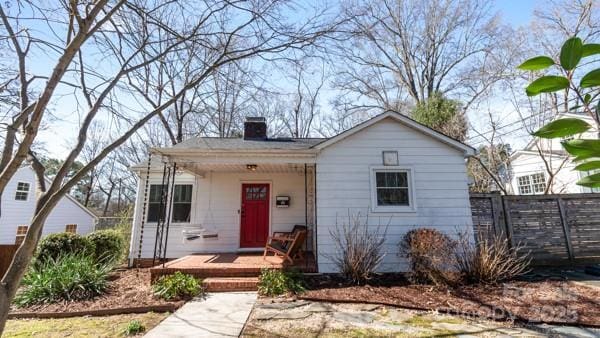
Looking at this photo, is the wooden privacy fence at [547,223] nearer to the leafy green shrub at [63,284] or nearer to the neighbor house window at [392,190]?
the neighbor house window at [392,190]

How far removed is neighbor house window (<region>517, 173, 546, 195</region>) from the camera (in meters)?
12.7

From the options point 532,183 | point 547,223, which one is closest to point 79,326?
point 547,223

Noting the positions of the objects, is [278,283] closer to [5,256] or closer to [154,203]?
[154,203]

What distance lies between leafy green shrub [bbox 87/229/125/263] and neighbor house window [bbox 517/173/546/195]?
1610cm

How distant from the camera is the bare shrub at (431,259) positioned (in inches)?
218

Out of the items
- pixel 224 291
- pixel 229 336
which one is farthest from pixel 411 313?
pixel 224 291

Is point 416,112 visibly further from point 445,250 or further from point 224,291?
point 224,291

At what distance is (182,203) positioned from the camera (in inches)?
338

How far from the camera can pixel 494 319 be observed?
164 inches

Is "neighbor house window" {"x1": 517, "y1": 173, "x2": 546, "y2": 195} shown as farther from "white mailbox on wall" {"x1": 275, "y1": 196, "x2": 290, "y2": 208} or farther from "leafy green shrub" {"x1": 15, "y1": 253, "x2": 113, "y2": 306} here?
"leafy green shrub" {"x1": 15, "y1": 253, "x2": 113, "y2": 306}

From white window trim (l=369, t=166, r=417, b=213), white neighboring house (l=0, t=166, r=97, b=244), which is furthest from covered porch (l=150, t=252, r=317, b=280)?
white neighboring house (l=0, t=166, r=97, b=244)

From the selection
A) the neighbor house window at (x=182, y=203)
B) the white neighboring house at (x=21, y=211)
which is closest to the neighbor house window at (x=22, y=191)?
the white neighboring house at (x=21, y=211)

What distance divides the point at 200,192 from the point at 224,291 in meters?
3.65

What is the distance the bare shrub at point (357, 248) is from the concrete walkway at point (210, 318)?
1.96 m
